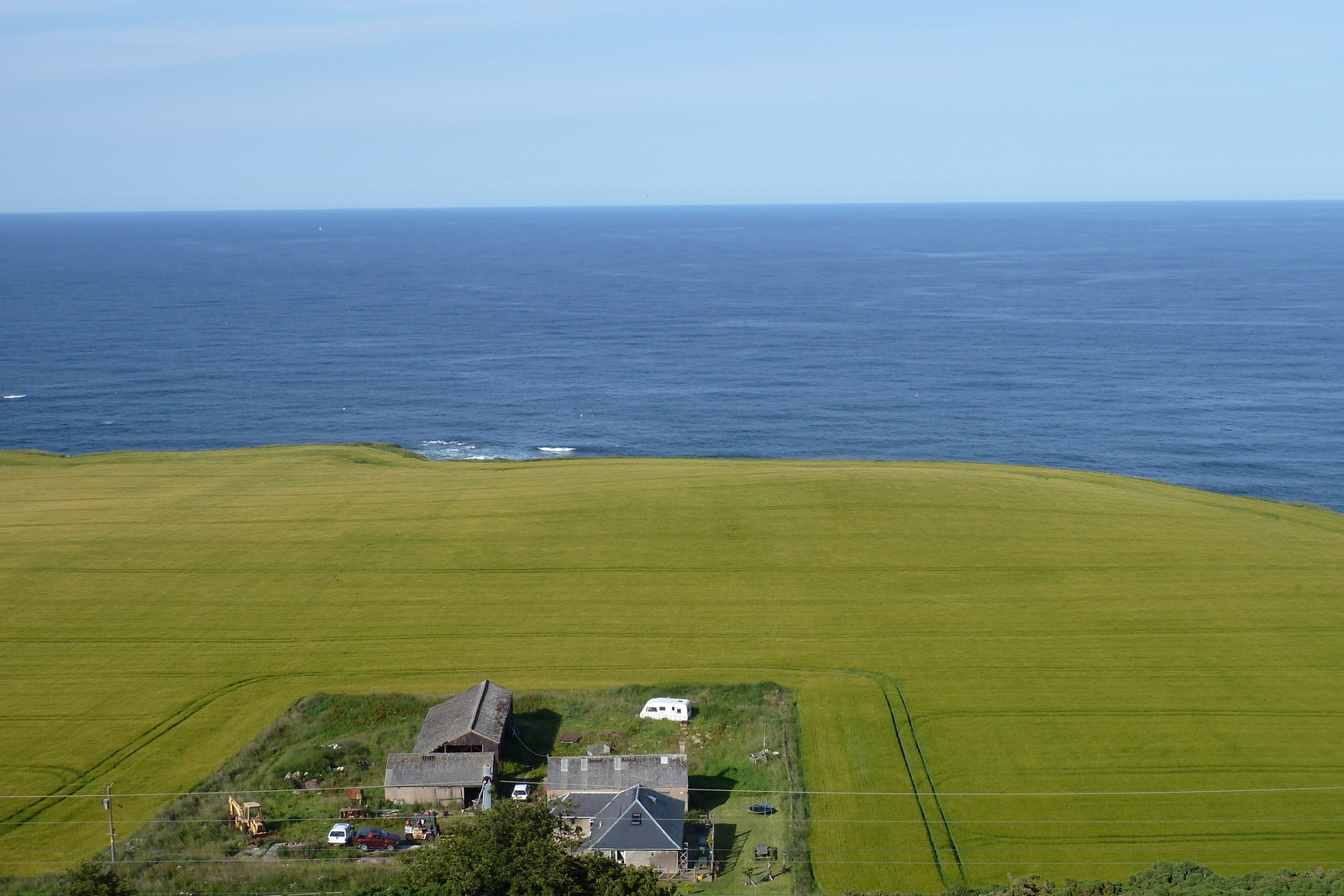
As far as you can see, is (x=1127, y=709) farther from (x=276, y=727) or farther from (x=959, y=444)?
(x=959, y=444)

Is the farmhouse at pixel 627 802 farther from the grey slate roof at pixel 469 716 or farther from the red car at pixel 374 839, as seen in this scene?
the red car at pixel 374 839

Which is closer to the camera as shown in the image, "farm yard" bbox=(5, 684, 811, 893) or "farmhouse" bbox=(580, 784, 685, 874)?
"farm yard" bbox=(5, 684, 811, 893)

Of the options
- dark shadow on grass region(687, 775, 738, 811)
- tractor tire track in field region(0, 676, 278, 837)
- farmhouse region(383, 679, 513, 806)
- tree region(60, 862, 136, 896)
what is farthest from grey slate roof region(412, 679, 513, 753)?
tree region(60, 862, 136, 896)

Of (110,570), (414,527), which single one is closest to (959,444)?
(414,527)

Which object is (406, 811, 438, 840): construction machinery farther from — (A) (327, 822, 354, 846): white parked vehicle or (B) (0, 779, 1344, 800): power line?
(B) (0, 779, 1344, 800): power line

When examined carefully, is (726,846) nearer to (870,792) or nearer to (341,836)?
(870,792)
